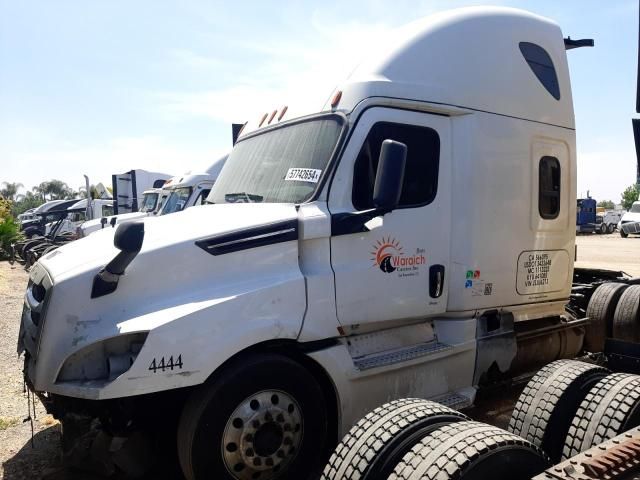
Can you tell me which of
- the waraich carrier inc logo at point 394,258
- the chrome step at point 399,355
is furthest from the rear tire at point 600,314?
the waraich carrier inc logo at point 394,258

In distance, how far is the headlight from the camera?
3.08 metres

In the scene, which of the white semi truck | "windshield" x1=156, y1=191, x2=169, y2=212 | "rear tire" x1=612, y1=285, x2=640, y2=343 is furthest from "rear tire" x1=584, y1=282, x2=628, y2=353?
"windshield" x1=156, y1=191, x2=169, y2=212

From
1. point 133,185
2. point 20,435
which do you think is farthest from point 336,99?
point 133,185

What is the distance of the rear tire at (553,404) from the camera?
114 inches

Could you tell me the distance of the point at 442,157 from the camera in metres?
4.35

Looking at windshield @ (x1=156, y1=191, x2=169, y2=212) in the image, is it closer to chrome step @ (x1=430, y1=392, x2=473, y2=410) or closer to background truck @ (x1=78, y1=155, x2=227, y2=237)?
background truck @ (x1=78, y1=155, x2=227, y2=237)

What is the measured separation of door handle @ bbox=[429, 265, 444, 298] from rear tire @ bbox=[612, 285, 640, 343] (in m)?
2.70

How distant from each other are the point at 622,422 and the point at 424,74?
2.82 m

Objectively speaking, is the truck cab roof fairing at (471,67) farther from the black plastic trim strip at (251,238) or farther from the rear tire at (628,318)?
the rear tire at (628,318)

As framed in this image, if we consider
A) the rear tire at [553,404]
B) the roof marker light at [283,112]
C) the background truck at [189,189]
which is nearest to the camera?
the rear tire at [553,404]

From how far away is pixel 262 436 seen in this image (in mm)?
3336

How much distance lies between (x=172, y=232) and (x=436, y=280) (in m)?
2.07

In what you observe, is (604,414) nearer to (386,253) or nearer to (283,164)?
(386,253)

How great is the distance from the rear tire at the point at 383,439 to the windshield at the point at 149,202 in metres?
14.1
